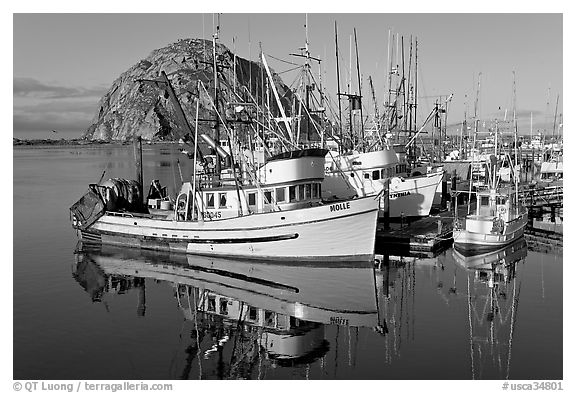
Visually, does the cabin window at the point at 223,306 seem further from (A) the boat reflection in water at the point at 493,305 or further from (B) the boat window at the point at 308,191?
(A) the boat reflection in water at the point at 493,305

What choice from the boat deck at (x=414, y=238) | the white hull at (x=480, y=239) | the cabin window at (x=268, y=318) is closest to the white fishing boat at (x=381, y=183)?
the boat deck at (x=414, y=238)

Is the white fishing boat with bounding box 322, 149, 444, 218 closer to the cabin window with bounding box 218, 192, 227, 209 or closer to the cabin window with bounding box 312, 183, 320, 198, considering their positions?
Answer: the cabin window with bounding box 312, 183, 320, 198

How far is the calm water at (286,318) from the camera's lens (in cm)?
1298

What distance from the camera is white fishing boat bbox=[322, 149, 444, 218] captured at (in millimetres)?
29859

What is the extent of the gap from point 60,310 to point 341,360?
9.26m

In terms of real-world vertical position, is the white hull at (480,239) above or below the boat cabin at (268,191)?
below

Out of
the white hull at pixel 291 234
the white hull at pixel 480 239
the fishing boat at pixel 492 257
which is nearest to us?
the white hull at pixel 291 234

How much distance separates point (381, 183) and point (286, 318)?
49.3ft

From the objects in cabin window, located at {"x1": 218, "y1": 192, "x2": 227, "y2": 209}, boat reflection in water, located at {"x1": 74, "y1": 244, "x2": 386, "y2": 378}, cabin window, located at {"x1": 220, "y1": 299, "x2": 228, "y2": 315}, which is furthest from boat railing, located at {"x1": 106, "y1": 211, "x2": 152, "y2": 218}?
cabin window, located at {"x1": 220, "y1": 299, "x2": 228, "y2": 315}

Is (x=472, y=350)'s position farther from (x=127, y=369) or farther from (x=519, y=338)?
(x=127, y=369)

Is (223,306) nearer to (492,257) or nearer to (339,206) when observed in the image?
(339,206)

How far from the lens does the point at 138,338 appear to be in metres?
14.9

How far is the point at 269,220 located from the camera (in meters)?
22.0

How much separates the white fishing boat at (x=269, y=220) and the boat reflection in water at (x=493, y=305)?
14.3ft
